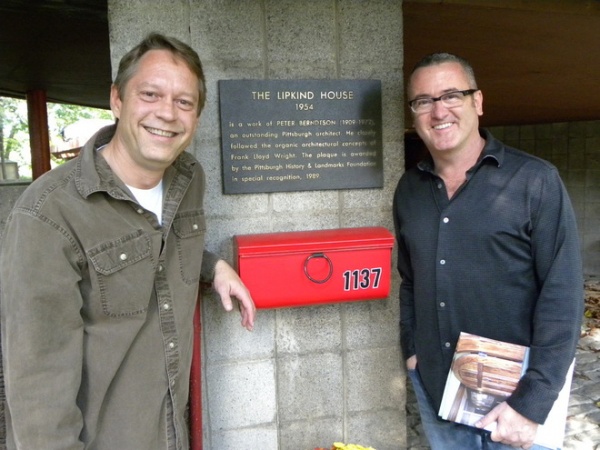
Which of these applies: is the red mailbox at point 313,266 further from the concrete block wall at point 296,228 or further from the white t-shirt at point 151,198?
the white t-shirt at point 151,198

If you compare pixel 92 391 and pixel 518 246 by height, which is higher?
pixel 518 246

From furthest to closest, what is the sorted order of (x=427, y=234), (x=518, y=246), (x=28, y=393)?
1. (x=427, y=234)
2. (x=518, y=246)
3. (x=28, y=393)

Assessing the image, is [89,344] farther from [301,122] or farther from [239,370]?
[301,122]

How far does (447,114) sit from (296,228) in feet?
2.85

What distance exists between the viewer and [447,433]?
206cm

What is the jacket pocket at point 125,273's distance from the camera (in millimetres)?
1477

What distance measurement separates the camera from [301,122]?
2.32 meters

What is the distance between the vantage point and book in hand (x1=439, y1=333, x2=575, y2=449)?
1747mm

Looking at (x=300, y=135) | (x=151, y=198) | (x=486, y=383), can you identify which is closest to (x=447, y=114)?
(x=300, y=135)

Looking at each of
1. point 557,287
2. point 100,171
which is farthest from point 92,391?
point 557,287

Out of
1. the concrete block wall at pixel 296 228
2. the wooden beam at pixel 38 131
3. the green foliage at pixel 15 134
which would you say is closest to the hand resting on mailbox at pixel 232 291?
the concrete block wall at pixel 296 228

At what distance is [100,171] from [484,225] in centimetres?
129

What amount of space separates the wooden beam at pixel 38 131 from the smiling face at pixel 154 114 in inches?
317

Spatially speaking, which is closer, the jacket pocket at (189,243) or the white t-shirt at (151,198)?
the white t-shirt at (151,198)
